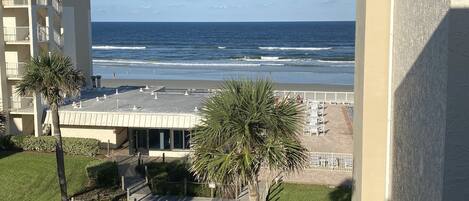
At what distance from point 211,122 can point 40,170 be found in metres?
13.2

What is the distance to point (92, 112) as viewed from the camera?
91.8 ft

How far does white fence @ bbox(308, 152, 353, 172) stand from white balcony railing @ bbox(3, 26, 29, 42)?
16.4 m

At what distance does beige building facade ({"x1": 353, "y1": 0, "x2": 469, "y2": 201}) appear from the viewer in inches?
152

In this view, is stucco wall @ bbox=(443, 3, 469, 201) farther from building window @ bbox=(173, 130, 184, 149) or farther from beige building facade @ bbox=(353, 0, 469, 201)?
building window @ bbox=(173, 130, 184, 149)

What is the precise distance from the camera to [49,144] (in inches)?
1087

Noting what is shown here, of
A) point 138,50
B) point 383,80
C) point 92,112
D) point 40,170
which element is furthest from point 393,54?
point 138,50

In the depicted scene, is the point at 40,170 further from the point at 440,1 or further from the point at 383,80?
the point at 440,1

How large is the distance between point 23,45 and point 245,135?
21101 mm

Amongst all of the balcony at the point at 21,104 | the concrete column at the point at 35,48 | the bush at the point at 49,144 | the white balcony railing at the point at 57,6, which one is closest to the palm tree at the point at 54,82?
the bush at the point at 49,144

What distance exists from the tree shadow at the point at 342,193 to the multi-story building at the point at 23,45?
51.2ft

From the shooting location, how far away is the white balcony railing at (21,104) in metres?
30.5

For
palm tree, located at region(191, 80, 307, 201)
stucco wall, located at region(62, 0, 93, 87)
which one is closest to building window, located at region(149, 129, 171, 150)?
stucco wall, located at region(62, 0, 93, 87)

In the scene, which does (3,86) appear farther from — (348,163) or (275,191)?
(348,163)

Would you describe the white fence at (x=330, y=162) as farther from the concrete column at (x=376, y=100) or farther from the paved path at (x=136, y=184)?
the concrete column at (x=376, y=100)
